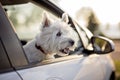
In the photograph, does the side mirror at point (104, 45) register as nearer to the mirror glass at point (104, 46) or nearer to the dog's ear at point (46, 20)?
the mirror glass at point (104, 46)

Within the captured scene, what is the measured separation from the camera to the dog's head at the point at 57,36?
15.5 feet

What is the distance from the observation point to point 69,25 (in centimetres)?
511

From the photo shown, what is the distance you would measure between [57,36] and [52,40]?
73 millimetres

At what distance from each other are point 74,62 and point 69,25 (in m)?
0.69

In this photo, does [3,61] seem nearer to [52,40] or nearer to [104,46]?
[52,40]

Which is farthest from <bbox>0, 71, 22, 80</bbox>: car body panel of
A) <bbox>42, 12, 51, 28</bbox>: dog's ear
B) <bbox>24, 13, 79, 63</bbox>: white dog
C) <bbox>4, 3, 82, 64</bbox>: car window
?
<bbox>4, 3, 82, 64</bbox>: car window

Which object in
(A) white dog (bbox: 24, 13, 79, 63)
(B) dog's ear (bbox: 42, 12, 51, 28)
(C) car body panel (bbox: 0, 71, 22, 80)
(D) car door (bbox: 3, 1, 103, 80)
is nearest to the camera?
(C) car body panel (bbox: 0, 71, 22, 80)

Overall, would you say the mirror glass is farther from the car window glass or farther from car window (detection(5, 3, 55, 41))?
the car window glass

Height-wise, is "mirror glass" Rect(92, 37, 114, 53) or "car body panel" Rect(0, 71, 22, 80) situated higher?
"car body panel" Rect(0, 71, 22, 80)

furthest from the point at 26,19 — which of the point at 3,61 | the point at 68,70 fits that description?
the point at 3,61

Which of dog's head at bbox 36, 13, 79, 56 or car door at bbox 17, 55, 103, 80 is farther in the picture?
dog's head at bbox 36, 13, 79, 56

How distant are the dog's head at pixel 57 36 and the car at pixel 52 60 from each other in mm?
75

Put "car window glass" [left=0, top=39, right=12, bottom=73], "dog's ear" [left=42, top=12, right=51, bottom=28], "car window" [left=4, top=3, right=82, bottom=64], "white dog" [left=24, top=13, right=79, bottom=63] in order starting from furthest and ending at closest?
"car window" [left=4, top=3, right=82, bottom=64] → "dog's ear" [left=42, top=12, right=51, bottom=28] → "white dog" [left=24, top=13, right=79, bottom=63] → "car window glass" [left=0, top=39, right=12, bottom=73]

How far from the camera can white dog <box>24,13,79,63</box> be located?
4.61 metres
